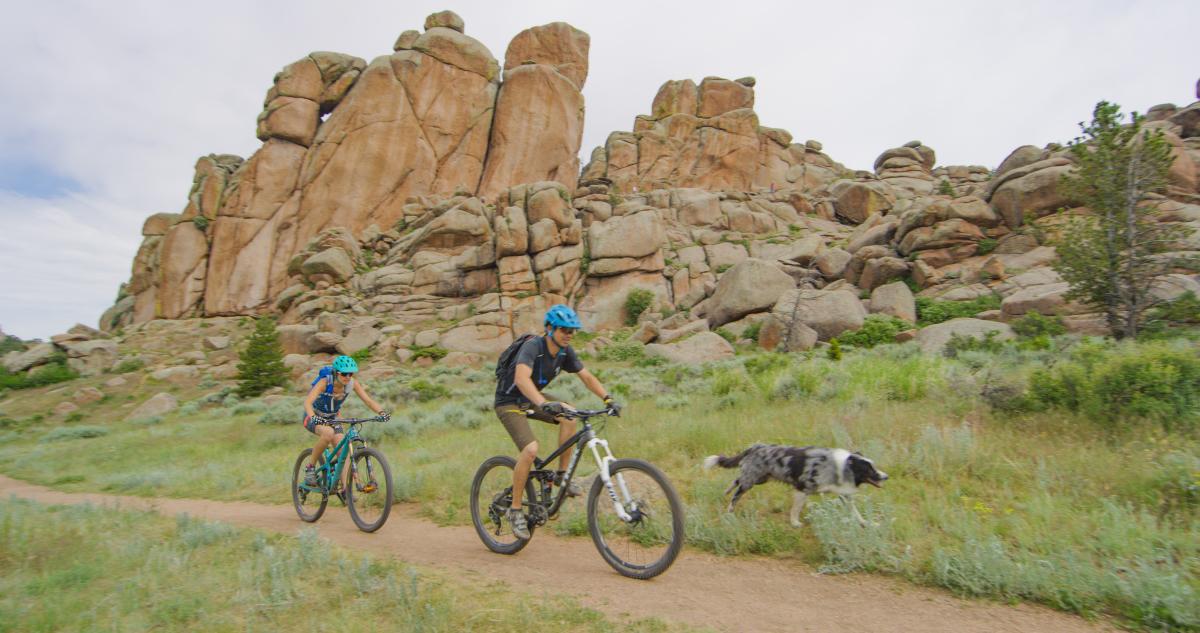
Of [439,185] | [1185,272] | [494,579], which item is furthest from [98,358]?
[1185,272]

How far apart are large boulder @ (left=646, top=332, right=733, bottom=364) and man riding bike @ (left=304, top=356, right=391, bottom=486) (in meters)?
19.3

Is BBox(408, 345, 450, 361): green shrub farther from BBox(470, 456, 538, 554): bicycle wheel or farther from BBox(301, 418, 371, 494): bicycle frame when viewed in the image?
BBox(470, 456, 538, 554): bicycle wheel

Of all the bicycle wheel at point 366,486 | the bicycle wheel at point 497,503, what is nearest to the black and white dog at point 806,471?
the bicycle wheel at point 497,503

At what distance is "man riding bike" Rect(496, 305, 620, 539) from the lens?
5600 millimetres

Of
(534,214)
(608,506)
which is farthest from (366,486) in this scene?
(534,214)

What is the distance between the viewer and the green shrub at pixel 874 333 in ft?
79.2

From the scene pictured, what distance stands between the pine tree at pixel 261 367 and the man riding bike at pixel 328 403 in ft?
81.0

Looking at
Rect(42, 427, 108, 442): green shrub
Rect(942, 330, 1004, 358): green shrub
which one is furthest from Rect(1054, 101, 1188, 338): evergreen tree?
Rect(42, 427, 108, 442): green shrub

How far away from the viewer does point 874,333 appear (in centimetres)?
2441

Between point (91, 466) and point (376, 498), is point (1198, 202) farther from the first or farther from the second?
point (91, 466)

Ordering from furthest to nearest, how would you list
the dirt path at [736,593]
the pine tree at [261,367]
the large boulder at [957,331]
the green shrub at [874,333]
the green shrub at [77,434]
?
1. the pine tree at [261,367]
2. the green shrub at [874,333]
3. the green shrub at [77,434]
4. the large boulder at [957,331]
5. the dirt path at [736,593]

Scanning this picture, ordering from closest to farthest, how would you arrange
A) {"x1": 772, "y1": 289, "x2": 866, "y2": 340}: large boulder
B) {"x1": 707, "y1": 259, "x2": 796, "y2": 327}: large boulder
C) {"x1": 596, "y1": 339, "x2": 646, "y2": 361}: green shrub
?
{"x1": 772, "y1": 289, "x2": 866, "y2": 340}: large boulder → {"x1": 596, "y1": 339, "x2": 646, "y2": 361}: green shrub → {"x1": 707, "y1": 259, "x2": 796, "y2": 327}: large boulder

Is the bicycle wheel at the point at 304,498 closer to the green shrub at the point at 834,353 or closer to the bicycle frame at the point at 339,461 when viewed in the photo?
the bicycle frame at the point at 339,461

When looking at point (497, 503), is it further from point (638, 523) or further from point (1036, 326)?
point (1036, 326)
